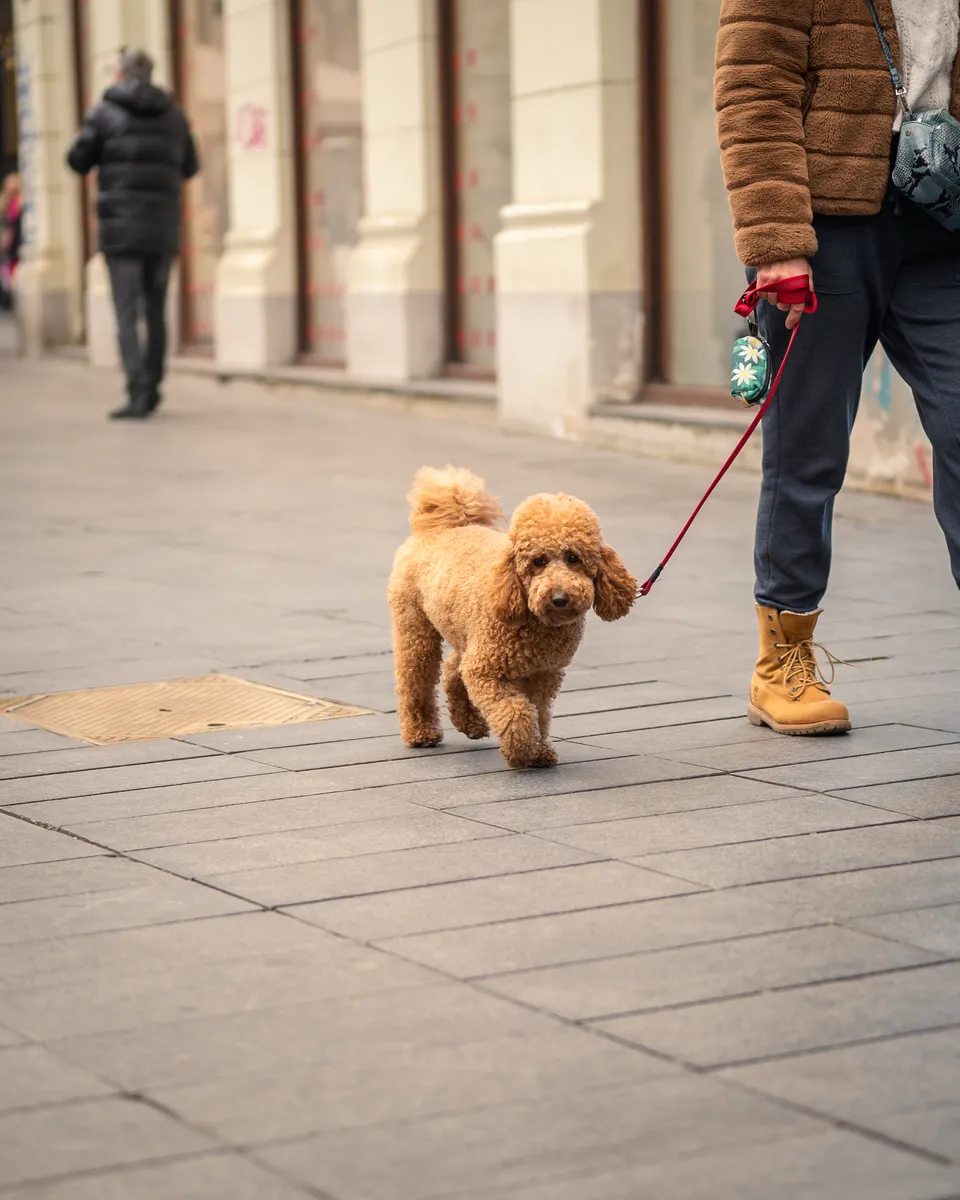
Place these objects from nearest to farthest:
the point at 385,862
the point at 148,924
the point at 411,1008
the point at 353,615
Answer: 1. the point at 411,1008
2. the point at 148,924
3. the point at 385,862
4. the point at 353,615

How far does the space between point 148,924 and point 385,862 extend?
54 cm

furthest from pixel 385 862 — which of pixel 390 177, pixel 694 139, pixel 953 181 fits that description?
pixel 390 177

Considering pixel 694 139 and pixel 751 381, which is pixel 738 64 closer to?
pixel 751 381

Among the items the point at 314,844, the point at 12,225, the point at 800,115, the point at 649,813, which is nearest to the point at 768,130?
the point at 800,115

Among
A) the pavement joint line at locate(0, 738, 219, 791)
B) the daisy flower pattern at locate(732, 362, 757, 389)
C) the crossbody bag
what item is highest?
the crossbody bag

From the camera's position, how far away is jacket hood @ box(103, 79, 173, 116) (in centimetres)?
1559

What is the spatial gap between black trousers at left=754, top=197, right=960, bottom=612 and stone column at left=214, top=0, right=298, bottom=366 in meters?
13.0

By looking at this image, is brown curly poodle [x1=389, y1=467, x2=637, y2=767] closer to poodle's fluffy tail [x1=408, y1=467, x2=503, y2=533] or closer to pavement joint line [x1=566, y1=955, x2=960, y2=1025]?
poodle's fluffy tail [x1=408, y1=467, x2=503, y2=533]

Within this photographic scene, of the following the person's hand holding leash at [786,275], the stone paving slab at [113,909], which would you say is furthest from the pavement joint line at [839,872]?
the person's hand holding leash at [786,275]

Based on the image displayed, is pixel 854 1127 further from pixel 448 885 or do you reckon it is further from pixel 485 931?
pixel 448 885

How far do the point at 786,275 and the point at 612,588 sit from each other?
2.74 ft

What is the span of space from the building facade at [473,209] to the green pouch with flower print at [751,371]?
4941 millimetres

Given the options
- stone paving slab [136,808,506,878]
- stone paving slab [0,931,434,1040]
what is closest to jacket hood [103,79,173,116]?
stone paving slab [136,808,506,878]

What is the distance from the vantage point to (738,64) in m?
5.03
